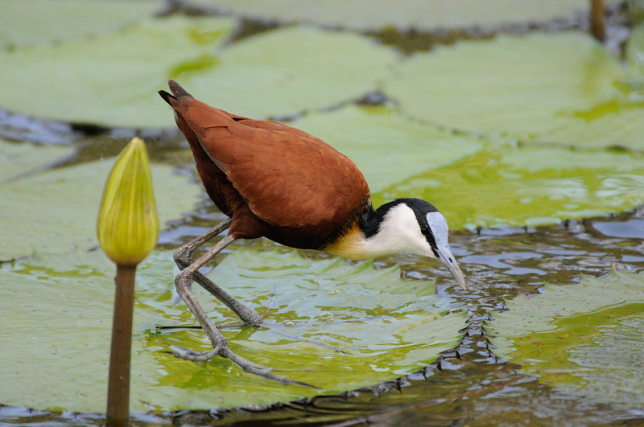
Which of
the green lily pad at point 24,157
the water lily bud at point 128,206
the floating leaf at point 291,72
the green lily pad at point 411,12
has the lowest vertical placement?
the green lily pad at point 24,157

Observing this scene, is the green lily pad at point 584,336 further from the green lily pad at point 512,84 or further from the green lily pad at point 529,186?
the green lily pad at point 512,84

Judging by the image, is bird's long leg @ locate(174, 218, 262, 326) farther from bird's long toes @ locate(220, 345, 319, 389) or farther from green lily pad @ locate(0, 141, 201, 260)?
green lily pad @ locate(0, 141, 201, 260)

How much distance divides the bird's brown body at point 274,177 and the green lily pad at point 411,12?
154 inches

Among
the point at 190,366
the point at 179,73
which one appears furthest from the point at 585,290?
the point at 179,73

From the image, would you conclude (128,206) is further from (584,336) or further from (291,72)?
(291,72)

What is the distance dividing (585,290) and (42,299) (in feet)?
7.53

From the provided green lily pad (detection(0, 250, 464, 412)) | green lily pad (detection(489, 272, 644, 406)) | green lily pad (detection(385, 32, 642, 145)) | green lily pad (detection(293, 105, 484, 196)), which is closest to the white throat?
green lily pad (detection(0, 250, 464, 412))

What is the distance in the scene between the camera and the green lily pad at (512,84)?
4969 millimetres

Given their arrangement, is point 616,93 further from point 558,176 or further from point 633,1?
point 558,176

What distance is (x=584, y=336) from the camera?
9.25 ft

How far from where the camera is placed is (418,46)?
674 cm

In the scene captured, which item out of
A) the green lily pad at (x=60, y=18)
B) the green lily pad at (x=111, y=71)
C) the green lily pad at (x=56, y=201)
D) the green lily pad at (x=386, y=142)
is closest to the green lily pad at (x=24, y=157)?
the green lily pad at (x=56, y=201)

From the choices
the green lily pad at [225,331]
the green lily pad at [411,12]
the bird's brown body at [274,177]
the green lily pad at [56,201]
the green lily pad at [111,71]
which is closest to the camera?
the green lily pad at [225,331]

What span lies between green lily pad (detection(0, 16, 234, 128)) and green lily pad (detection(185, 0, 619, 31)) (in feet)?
1.95
